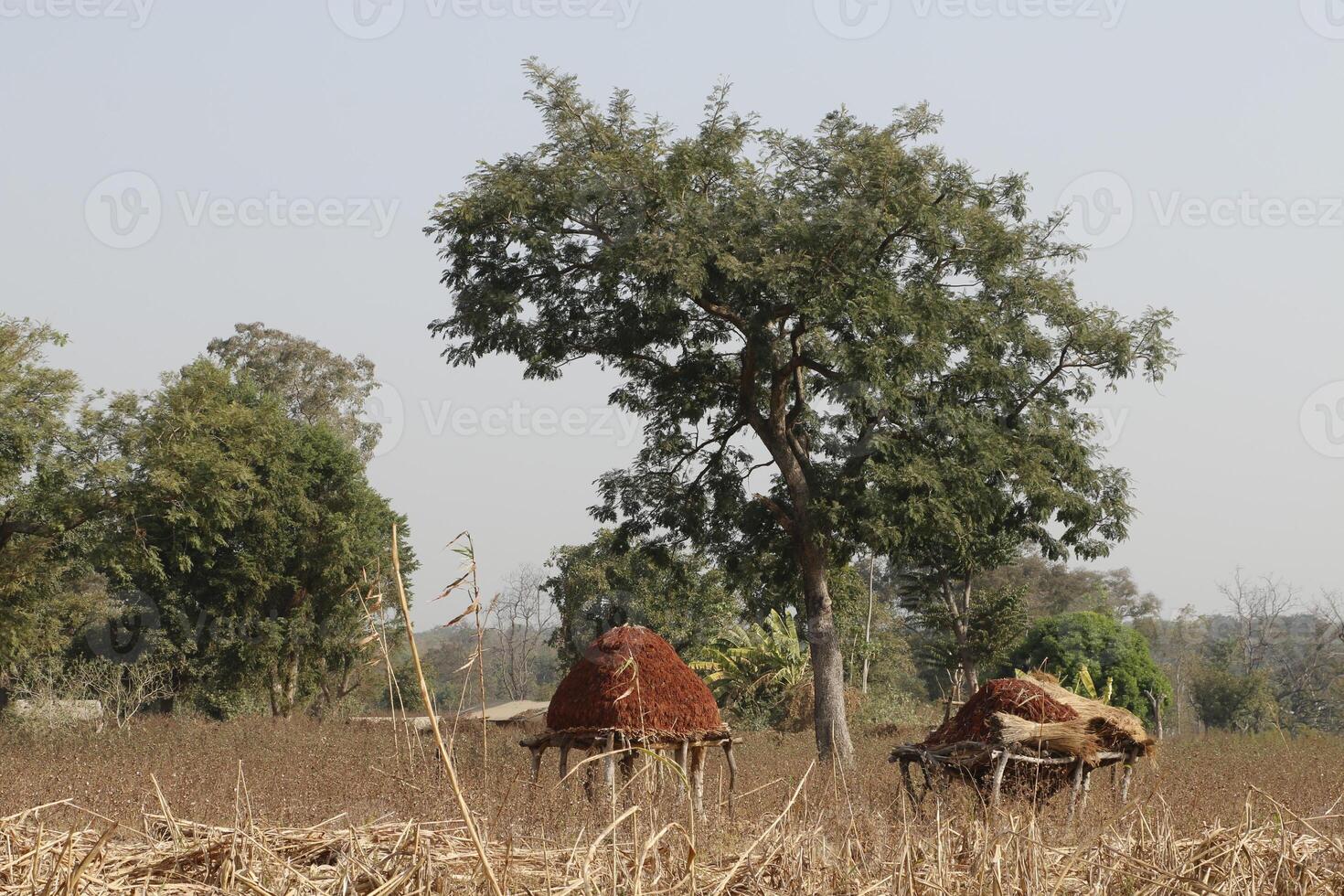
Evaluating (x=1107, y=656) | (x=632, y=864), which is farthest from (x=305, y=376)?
(x=632, y=864)

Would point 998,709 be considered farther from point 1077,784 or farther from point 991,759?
point 1077,784

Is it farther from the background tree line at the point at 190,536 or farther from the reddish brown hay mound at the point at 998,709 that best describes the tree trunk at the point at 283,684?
the reddish brown hay mound at the point at 998,709

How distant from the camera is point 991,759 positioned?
25.0ft

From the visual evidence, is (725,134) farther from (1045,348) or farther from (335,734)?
(335,734)

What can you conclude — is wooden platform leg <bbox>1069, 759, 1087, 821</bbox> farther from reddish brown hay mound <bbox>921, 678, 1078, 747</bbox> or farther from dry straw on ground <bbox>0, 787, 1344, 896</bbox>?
dry straw on ground <bbox>0, 787, 1344, 896</bbox>

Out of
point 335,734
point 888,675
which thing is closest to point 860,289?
point 335,734

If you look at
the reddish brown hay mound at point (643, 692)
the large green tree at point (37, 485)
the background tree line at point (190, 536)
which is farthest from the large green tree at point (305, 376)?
the reddish brown hay mound at point (643, 692)

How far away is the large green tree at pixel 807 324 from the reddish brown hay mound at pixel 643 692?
6.72 m

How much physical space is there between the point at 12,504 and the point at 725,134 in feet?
52.6

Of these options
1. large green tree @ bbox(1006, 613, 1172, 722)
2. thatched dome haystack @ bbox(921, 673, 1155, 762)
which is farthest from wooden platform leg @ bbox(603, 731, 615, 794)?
large green tree @ bbox(1006, 613, 1172, 722)

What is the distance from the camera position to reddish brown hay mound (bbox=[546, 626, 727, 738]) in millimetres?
8992

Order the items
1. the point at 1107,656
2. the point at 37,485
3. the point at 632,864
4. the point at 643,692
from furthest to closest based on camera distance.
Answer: the point at 1107,656
the point at 37,485
the point at 643,692
the point at 632,864

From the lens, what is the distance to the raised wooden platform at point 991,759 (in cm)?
753

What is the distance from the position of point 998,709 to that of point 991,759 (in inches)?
15.9
